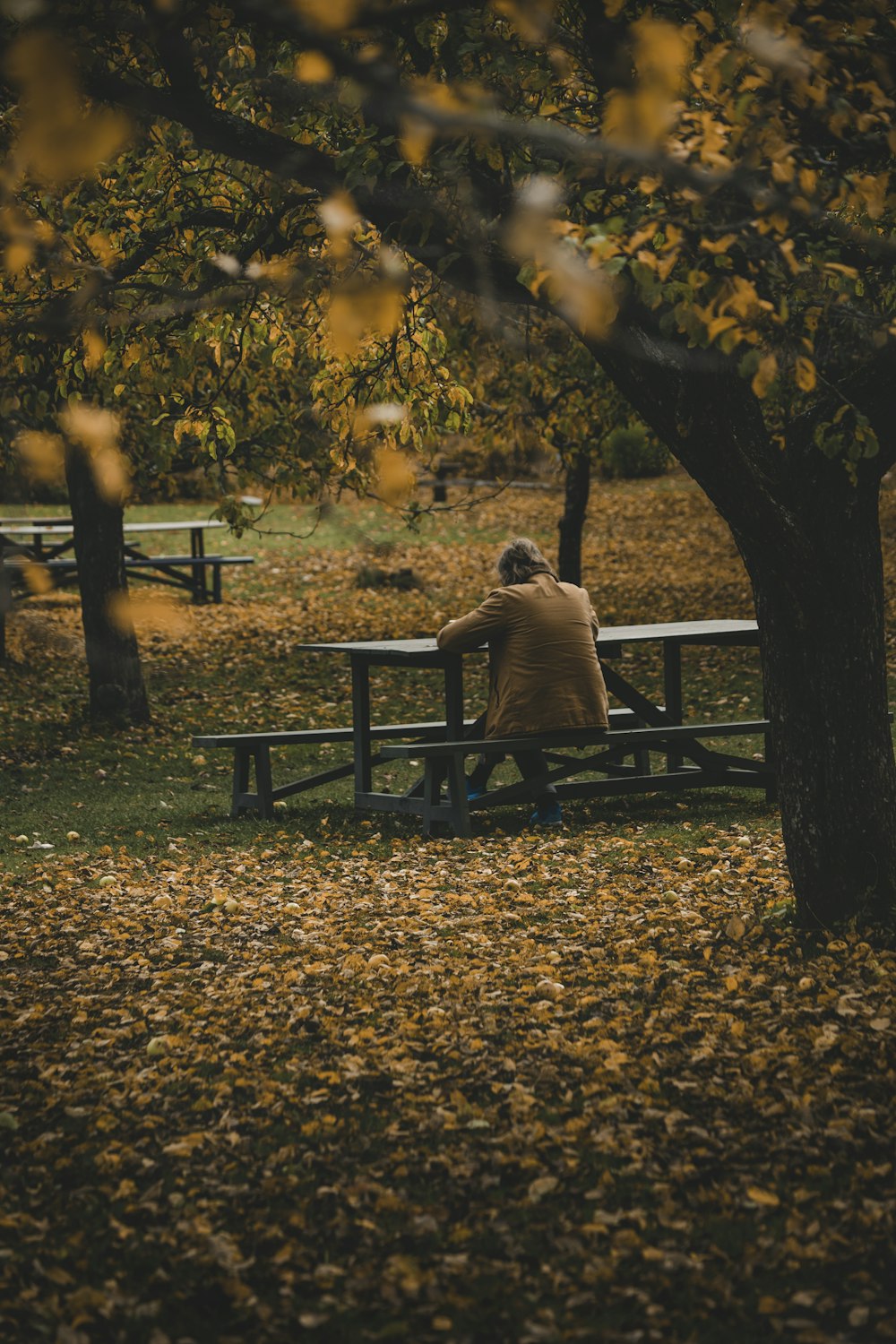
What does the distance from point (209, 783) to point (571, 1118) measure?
7266 mm

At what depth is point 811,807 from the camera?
5730 millimetres

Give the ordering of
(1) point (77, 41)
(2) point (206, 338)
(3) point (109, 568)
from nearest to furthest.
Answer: (1) point (77, 41) < (2) point (206, 338) < (3) point (109, 568)

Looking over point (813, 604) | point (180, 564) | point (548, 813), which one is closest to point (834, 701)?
point (813, 604)

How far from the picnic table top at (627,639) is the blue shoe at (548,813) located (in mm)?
1127

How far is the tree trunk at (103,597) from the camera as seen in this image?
1269cm

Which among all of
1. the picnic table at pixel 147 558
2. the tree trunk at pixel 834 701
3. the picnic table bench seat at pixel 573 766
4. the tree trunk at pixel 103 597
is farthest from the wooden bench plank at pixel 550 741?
the picnic table at pixel 147 558

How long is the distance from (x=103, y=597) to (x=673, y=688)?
531cm

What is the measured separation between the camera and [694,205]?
4082mm

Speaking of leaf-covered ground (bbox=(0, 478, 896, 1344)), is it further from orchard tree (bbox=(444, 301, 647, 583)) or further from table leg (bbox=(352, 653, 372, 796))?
orchard tree (bbox=(444, 301, 647, 583))

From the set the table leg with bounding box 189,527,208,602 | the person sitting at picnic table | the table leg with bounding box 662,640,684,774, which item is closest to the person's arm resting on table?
the person sitting at picnic table

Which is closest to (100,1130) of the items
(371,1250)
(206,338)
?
(371,1250)

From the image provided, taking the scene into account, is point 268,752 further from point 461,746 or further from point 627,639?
point 627,639

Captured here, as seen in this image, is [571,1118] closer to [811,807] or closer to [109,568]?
[811,807]

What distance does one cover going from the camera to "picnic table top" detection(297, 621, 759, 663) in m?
8.67
